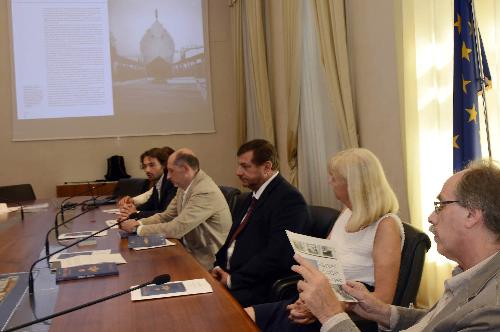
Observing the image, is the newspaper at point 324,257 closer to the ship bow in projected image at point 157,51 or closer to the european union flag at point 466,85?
the european union flag at point 466,85

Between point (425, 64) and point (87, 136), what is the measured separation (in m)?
5.38

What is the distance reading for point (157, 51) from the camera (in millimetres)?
7949

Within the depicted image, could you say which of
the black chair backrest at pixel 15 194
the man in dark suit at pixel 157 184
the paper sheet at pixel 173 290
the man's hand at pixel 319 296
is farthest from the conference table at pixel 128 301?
the black chair backrest at pixel 15 194

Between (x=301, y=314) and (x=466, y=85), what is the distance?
1.60 meters

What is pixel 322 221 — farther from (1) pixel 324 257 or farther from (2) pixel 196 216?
(1) pixel 324 257

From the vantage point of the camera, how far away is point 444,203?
1.51 m

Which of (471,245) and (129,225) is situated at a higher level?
(471,245)

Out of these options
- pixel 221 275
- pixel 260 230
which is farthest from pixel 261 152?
pixel 221 275

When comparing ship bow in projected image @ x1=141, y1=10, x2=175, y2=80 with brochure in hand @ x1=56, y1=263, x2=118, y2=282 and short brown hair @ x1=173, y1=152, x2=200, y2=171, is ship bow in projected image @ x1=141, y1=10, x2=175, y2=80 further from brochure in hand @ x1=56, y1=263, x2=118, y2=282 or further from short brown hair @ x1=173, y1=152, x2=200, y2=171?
brochure in hand @ x1=56, y1=263, x2=118, y2=282

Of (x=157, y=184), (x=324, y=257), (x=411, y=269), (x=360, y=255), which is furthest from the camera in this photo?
(x=157, y=184)

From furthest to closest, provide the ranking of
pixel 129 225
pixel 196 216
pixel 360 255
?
pixel 196 216 < pixel 129 225 < pixel 360 255

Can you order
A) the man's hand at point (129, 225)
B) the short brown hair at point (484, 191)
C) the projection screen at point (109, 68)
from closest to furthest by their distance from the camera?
the short brown hair at point (484, 191) → the man's hand at point (129, 225) → the projection screen at point (109, 68)

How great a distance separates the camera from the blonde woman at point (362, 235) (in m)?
2.26

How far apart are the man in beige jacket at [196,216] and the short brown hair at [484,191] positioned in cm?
231
